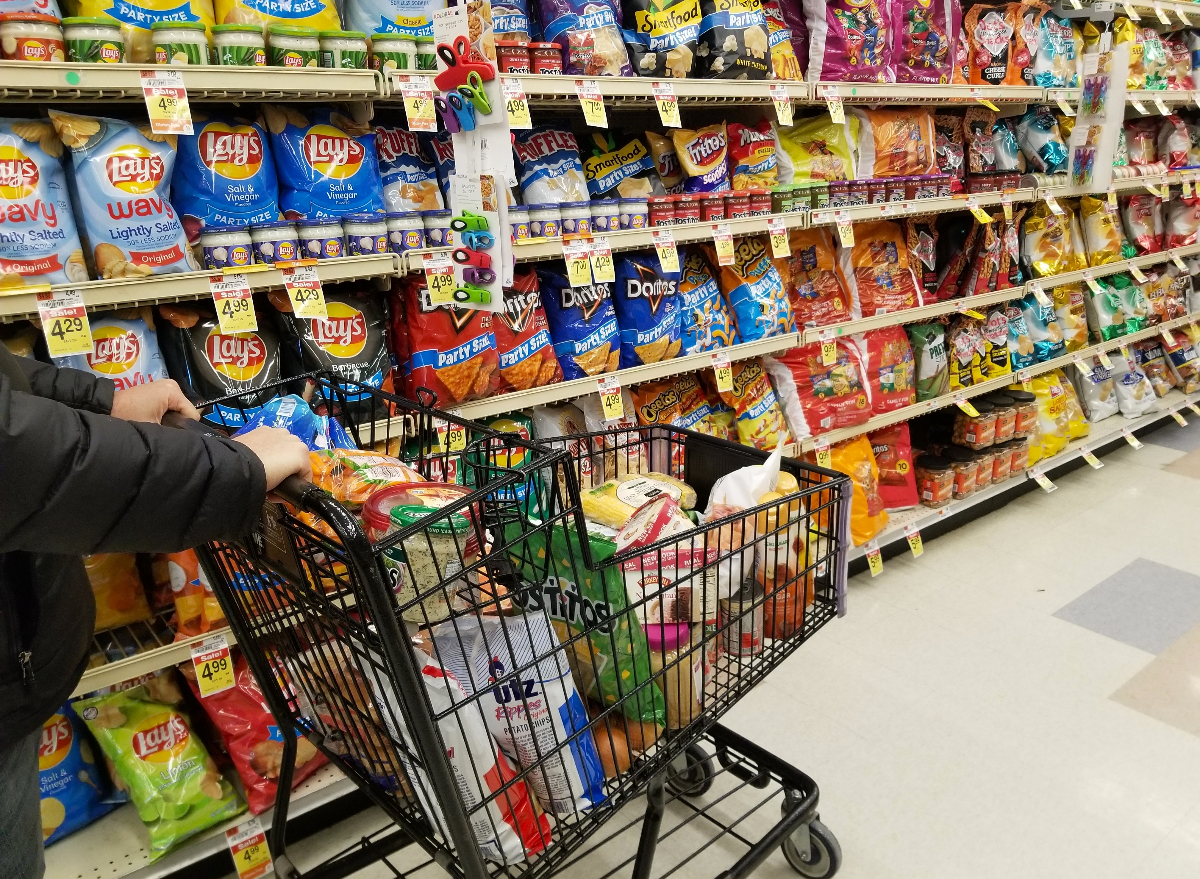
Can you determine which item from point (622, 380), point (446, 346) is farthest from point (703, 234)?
point (446, 346)

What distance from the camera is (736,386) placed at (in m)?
2.61

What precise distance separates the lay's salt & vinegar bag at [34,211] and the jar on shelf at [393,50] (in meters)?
0.63

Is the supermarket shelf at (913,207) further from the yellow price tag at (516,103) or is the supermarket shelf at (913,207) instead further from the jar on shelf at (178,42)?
the jar on shelf at (178,42)

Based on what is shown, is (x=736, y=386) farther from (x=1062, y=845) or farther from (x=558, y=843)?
(x=558, y=843)

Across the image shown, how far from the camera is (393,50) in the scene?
169 centimetres

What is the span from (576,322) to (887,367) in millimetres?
1329

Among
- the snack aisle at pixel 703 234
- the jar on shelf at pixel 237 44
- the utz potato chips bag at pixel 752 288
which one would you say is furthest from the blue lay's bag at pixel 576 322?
the jar on shelf at pixel 237 44

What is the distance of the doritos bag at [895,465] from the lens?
3.09 metres

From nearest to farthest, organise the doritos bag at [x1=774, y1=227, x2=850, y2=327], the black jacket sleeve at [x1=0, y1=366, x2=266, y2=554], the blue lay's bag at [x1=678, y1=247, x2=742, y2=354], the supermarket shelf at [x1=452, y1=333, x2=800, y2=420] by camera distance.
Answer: the black jacket sleeve at [x1=0, y1=366, x2=266, y2=554]
the supermarket shelf at [x1=452, y1=333, x2=800, y2=420]
the blue lay's bag at [x1=678, y1=247, x2=742, y2=354]
the doritos bag at [x1=774, y1=227, x2=850, y2=327]

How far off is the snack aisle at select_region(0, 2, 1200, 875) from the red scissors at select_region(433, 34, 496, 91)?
0.57 ft

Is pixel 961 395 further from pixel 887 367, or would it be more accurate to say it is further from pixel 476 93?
pixel 476 93

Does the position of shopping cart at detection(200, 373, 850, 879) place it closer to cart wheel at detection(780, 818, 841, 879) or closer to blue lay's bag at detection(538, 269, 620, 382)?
cart wheel at detection(780, 818, 841, 879)

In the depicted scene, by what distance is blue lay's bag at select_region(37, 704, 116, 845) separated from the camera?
1680 mm

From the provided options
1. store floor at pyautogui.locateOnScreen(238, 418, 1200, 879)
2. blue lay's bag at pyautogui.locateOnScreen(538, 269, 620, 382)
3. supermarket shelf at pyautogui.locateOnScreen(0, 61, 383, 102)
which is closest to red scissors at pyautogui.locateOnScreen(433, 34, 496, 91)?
supermarket shelf at pyautogui.locateOnScreen(0, 61, 383, 102)
